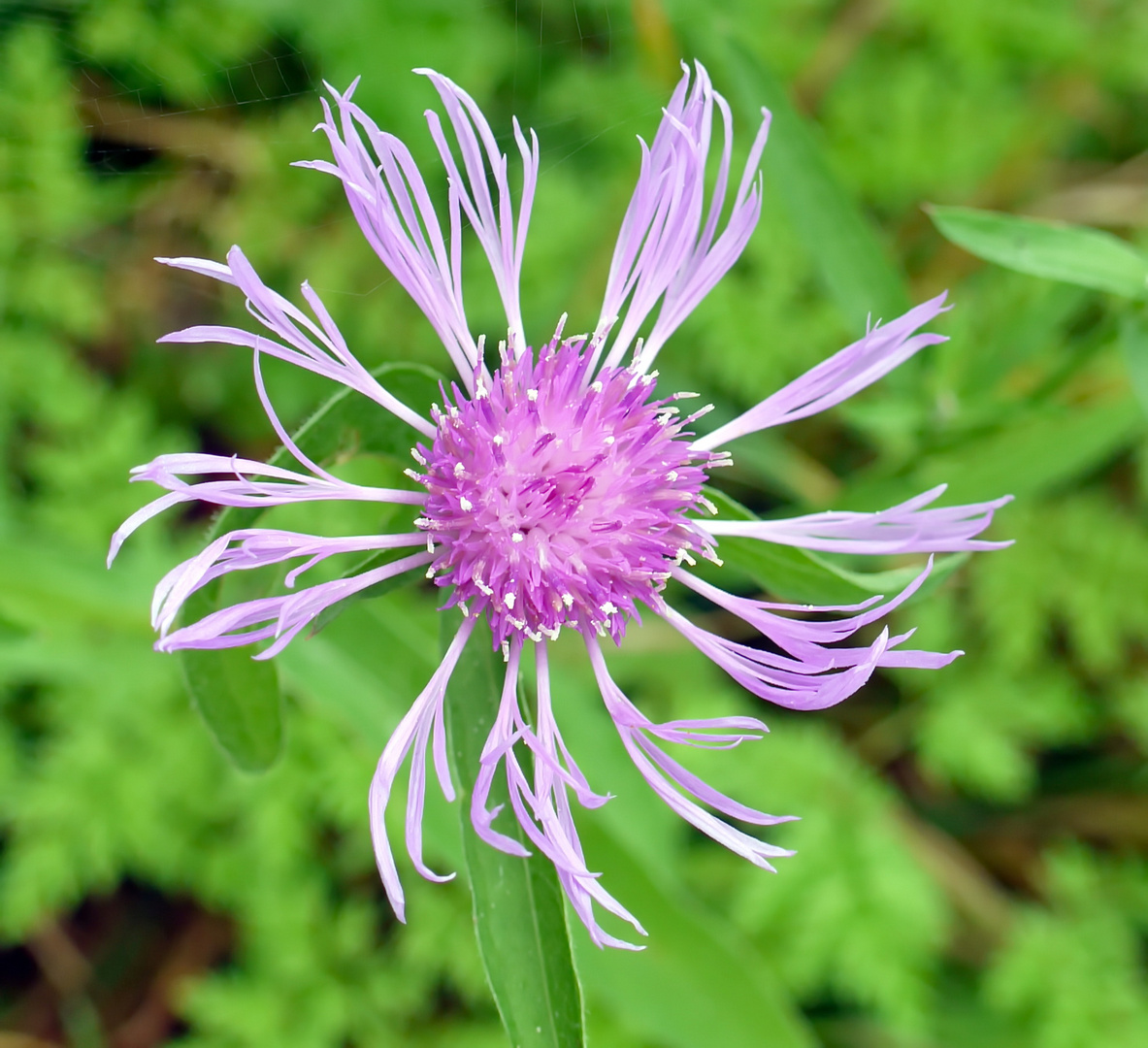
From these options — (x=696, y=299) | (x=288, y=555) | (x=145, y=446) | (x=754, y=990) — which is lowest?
(x=754, y=990)

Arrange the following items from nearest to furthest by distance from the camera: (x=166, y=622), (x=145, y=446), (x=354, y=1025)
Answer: (x=166, y=622) → (x=354, y=1025) → (x=145, y=446)

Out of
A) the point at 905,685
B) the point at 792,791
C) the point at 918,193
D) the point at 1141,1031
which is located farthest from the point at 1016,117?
the point at 1141,1031

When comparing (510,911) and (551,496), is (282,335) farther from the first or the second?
(510,911)

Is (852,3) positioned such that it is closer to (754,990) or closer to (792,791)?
(792,791)

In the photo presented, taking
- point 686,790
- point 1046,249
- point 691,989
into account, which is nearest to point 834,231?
point 1046,249

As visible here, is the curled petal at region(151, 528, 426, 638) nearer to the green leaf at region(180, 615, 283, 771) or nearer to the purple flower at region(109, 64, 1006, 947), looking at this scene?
the purple flower at region(109, 64, 1006, 947)

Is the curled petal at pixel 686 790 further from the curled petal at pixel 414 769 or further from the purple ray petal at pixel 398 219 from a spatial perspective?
the purple ray petal at pixel 398 219
